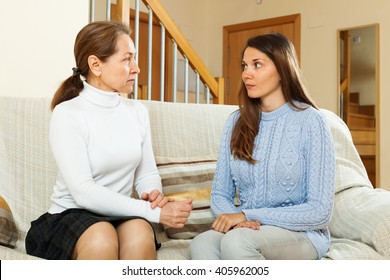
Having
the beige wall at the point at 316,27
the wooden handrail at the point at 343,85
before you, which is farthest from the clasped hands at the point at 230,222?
the wooden handrail at the point at 343,85

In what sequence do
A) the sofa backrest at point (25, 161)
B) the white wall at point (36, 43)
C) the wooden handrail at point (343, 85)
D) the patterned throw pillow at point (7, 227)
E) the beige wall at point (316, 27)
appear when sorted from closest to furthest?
the patterned throw pillow at point (7, 227) < the sofa backrest at point (25, 161) < the white wall at point (36, 43) < the beige wall at point (316, 27) < the wooden handrail at point (343, 85)

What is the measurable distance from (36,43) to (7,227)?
1059 mm

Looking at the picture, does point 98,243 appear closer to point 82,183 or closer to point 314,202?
point 82,183

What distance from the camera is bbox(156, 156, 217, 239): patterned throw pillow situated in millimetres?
1771

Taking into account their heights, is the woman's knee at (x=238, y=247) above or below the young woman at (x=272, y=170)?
below

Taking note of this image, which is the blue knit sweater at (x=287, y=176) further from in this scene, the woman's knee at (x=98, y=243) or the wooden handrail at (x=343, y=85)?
the wooden handrail at (x=343, y=85)

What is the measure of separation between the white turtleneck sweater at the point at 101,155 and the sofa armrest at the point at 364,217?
64cm

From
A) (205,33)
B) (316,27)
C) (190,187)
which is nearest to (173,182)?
(190,187)

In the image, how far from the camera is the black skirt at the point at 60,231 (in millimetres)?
1319

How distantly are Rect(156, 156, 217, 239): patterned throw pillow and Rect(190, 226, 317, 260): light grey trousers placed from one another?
329 mm

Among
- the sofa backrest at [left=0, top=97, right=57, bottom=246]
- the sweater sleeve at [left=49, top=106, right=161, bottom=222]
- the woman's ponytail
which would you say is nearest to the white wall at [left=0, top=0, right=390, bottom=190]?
the sofa backrest at [left=0, top=97, right=57, bottom=246]

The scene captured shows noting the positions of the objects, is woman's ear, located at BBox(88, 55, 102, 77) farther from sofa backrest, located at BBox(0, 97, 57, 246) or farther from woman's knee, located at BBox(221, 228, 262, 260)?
woman's knee, located at BBox(221, 228, 262, 260)

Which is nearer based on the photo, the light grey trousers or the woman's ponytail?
the light grey trousers

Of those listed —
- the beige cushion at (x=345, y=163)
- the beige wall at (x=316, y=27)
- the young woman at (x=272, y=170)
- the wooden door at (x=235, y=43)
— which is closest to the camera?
the young woman at (x=272, y=170)
